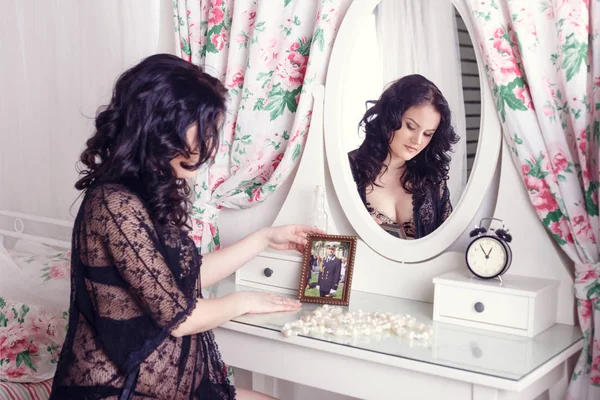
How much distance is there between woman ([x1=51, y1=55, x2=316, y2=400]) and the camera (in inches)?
67.7

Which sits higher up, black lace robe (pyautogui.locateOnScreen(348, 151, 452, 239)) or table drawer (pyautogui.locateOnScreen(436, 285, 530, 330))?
black lace robe (pyautogui.locateOnScreen(348, 151, 452, 239))

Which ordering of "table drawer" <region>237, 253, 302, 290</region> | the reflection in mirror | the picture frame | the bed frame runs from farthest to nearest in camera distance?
the bed frame → "table drawer" <region>237, 253, 302, 290</region> → the picture frame → the reflection in mirror

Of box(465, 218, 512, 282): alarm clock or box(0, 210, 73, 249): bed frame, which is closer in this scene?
box(465, 218, 512, 282): alarm clock

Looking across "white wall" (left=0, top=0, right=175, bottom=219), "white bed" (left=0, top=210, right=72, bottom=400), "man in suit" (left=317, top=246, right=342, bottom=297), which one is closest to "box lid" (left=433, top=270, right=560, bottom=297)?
"man in suit" (left=317, top=246, right=342, bottom=297)

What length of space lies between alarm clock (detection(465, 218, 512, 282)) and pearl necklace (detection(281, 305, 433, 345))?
21 cm

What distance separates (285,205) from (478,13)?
0.91 m

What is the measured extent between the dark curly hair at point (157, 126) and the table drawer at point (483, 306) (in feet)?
2.52

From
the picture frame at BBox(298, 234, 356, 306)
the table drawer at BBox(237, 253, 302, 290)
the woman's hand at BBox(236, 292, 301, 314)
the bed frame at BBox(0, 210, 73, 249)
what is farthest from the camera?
the bed frame at BBox(0, 210, 73, 249)

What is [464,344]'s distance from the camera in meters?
1.89

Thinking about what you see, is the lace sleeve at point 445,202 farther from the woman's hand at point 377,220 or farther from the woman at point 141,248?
the woman at point 141,248

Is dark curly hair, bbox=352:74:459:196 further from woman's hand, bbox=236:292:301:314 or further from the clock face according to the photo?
woman's hand, bbox=236:292:301:314

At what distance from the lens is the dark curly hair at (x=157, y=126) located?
5.75 feet

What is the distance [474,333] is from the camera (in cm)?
198

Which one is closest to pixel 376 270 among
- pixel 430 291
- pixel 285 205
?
pixel 430 291
